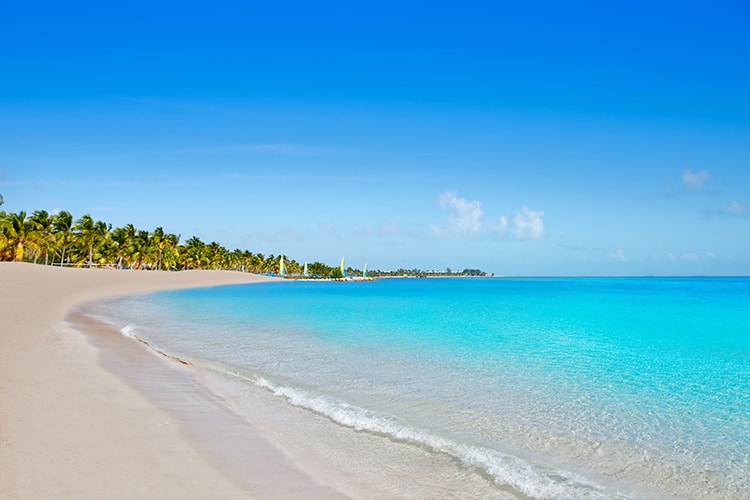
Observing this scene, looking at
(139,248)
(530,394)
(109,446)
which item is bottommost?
(530,394)

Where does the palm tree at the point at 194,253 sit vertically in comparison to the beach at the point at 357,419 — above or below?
above

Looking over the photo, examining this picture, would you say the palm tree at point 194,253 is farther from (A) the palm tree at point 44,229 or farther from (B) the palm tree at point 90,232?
(A) the palm tree at point 44,229

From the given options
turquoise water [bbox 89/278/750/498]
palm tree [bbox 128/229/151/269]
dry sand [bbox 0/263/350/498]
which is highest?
palm tree [bbox 128/229/151/269]

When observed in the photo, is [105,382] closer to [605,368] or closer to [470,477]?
[470,477]

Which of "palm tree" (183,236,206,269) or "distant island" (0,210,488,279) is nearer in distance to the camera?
"distant island" (0,210,488,279)

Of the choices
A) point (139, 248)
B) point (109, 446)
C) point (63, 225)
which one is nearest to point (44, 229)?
point (63, 225)

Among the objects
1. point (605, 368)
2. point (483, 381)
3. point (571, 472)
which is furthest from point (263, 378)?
point (605, 368)

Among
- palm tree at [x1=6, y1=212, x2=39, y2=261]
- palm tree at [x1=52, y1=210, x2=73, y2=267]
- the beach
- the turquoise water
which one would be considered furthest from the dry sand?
palm tree at [x1=52, y1=210, x2=73, y2=267]

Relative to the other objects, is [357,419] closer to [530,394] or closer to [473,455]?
[473,455]

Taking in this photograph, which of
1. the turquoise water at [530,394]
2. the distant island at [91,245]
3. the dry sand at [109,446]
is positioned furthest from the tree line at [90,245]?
the dry sand at [109,446]

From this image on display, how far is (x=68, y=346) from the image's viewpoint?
14.6m

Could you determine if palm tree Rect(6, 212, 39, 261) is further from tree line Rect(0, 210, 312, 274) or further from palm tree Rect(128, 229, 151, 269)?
palm tree Rect(128, 229, 151, 269)

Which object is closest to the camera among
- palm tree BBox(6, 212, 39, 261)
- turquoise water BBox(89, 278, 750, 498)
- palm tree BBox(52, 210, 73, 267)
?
turquoise water BBox(89, 278, 750, 498)

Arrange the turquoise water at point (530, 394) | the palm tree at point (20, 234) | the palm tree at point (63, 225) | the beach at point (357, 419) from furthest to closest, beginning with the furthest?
1. the palm tree at point (63, 225)
2. the palm tree at point (20, 234)
3. the turquoise water at point (530, 394)
4. the beach at point (357, 419)
